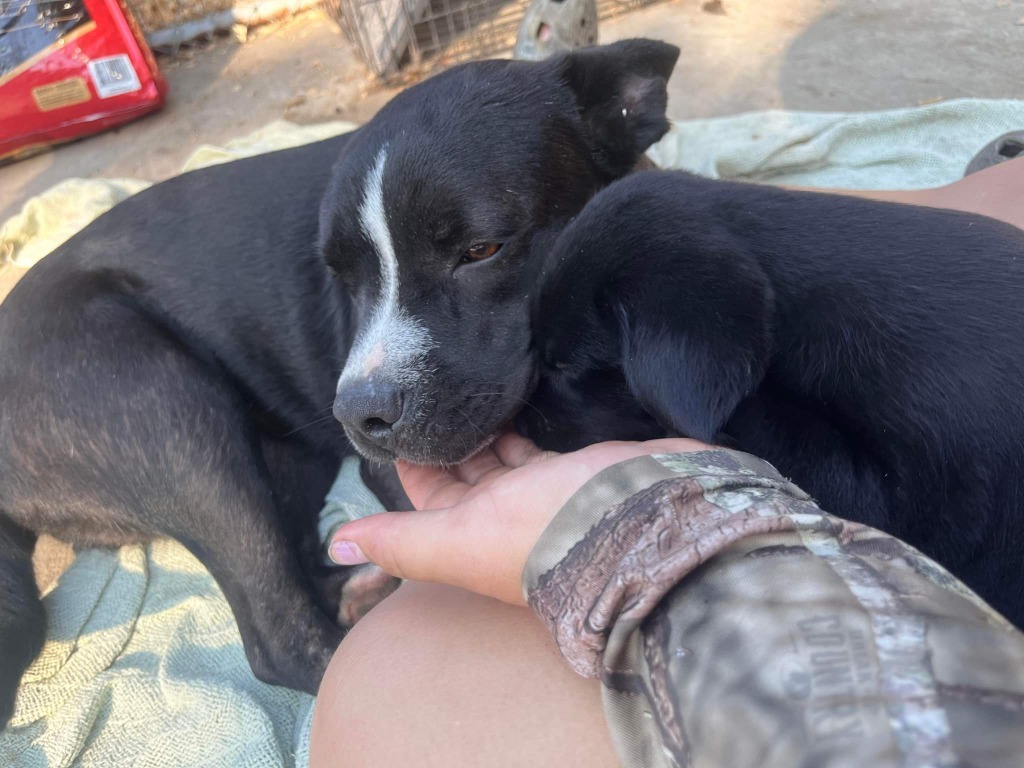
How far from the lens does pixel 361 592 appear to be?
6.96 feet

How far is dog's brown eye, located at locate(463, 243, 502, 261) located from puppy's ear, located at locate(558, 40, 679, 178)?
0.46 metres

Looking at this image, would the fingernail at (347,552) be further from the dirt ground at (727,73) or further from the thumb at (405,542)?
the dirt ground at (727,73)

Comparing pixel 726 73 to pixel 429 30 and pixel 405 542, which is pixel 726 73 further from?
pixel 405 542

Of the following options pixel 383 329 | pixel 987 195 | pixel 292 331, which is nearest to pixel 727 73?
pixel 987 195

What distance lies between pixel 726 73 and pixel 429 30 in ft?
5.98

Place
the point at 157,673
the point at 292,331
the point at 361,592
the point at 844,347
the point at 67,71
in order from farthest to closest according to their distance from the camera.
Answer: the point at 67,71 → the point at 292,331 → the point at 361,592 → the point at 157,673 → the point at 844,347

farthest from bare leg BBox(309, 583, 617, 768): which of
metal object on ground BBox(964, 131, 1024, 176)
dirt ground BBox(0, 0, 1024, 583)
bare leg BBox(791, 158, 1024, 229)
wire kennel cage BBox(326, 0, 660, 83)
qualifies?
wire kennel cage BBox(326, 0, 660, 83)

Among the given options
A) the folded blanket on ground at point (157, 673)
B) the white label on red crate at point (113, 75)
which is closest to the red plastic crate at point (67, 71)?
the white label on red crate at point (113, 75)

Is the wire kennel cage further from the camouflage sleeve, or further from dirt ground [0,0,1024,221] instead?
the camouflage sleeve

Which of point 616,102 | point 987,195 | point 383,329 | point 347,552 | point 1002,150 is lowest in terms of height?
point 1002,150

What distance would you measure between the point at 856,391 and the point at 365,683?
3.15 ft

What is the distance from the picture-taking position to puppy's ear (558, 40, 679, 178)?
78.9 inches

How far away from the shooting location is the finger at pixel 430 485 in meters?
1.66

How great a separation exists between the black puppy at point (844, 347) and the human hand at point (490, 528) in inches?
6.4
